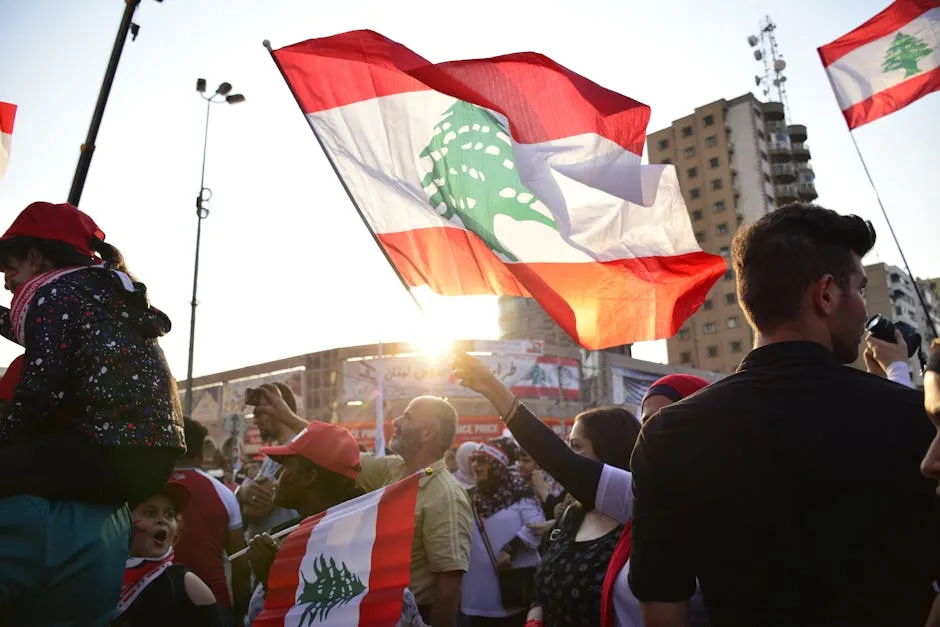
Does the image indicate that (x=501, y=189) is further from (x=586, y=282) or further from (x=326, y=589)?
(x=326, y=589)

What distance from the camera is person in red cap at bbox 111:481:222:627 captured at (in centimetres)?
279

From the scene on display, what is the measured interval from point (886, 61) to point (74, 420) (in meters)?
6.63

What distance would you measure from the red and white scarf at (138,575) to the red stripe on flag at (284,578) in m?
0.44

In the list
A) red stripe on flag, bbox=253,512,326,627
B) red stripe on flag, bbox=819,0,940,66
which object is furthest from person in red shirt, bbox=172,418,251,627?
red stripe on flag, bbox=819,0,940,66

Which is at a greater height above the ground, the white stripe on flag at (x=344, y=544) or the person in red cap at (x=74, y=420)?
the person in red cap at (x=74, y=420)

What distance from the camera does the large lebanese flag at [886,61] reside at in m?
6.06

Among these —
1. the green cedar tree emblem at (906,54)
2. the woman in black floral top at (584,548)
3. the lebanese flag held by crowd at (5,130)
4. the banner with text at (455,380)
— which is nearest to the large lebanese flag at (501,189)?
the woman in black floral top at (584,548)

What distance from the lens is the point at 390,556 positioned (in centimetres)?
310

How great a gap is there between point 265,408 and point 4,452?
3225 millimetres

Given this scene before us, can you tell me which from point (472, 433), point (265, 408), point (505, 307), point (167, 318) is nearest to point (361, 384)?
point (472, 433)

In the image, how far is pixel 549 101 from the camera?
429 centimetres

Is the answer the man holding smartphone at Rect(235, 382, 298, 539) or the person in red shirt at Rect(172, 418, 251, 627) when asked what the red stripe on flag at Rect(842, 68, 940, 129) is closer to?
the man holding smartphone at Rect(235, 382, 298, 539)

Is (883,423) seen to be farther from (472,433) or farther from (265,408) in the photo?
(472,433)

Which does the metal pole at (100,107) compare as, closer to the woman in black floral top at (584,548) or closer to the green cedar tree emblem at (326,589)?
the green cedar tree emblem at (326,589)
